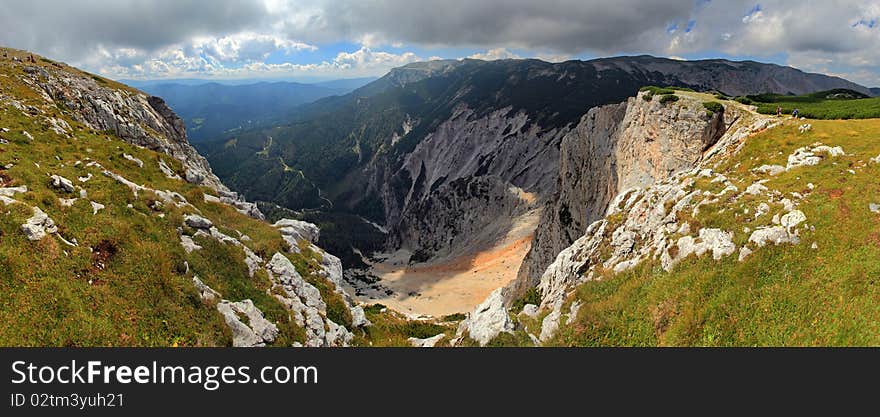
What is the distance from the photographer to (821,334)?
11477 millimetres

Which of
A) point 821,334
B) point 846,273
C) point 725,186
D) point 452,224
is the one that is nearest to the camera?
point 821,334

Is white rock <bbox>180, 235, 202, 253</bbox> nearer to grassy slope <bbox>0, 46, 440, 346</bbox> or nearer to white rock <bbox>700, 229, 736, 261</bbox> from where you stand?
grassy slope <bbox>0, 46, 440, 346</bbox>

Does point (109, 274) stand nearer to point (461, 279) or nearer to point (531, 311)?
point (531, 311)

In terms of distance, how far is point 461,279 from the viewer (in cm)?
7469

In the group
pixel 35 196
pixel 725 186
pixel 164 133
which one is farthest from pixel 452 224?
pixel 35 196

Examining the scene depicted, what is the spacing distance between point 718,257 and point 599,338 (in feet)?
20.7

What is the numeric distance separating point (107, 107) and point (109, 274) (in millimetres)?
59350

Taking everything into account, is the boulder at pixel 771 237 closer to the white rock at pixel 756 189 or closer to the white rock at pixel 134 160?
the white rock at pixel 756 189

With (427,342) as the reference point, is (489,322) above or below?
above

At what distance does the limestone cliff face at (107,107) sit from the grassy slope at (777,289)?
40.1m

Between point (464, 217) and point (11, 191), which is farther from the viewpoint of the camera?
point (464, 217)

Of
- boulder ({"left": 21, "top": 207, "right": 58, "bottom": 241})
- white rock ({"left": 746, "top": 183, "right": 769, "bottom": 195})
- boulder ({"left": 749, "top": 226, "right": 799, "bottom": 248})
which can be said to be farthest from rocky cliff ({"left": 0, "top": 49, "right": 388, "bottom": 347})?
white rock ({"left": 746, "top": 183, "right": 769, "bottom": 195})

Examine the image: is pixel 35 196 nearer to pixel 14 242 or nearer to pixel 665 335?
pixel 14 242

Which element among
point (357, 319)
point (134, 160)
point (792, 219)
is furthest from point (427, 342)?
point (134, 160)
